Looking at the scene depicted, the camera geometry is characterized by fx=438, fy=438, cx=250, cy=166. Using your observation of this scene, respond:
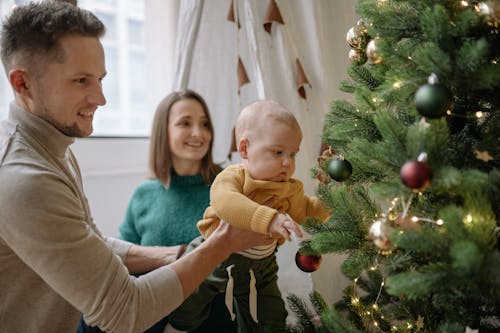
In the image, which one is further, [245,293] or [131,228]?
[131,228]

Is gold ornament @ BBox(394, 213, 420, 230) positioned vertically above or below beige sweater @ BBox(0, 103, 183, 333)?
above

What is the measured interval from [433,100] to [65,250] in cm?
79

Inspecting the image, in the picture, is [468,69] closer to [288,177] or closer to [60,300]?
[288,177]

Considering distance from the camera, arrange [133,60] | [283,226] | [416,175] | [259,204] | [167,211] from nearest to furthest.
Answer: [416,175]
[283,226]
[259,204]
[167,211]
[133,60]

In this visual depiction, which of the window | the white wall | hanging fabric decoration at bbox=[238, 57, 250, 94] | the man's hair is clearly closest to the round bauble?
the man's hair

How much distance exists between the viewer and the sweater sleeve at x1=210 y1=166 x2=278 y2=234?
1.07 meters

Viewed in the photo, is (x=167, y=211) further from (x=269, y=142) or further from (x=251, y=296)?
(x=269, y=142)

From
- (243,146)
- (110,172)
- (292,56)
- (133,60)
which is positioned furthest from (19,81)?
(133,60)

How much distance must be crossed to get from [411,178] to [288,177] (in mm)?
560

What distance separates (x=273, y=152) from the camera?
3.95ft

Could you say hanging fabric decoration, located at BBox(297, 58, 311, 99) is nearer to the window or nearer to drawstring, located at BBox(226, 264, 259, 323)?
drawstring, located at BBox(226, 264, 259, 323)

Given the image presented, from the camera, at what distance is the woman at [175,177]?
72.8 inches

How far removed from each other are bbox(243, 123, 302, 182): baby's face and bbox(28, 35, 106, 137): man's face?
443 millimetres

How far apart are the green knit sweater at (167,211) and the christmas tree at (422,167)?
0.88m
